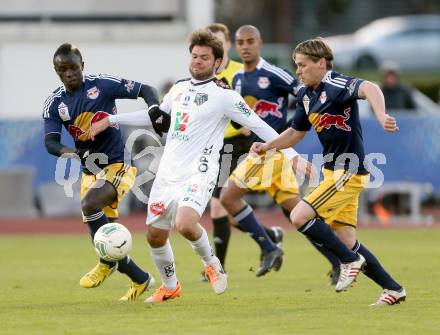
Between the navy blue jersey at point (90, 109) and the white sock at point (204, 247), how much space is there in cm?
126

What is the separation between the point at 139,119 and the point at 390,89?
12.4 metres

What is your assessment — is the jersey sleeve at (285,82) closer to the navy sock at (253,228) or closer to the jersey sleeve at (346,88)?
the navy sock at (253,228)

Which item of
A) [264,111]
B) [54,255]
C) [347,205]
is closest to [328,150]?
[347,205]

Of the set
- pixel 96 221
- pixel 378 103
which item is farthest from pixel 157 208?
pixel 378 103

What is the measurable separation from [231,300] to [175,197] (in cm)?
114

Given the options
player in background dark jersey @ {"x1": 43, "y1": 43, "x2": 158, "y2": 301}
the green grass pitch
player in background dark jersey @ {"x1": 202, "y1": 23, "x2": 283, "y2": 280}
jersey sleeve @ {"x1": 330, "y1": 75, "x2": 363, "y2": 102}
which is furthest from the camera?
player in background dark jersey @ {"x1": 202, "y1": 23, "x2": 283, "y2": 280}

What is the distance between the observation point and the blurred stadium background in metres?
21.0

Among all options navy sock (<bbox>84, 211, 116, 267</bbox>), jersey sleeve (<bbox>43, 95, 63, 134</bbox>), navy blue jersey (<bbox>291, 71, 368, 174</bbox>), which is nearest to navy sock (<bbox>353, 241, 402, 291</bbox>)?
navy blue jersey (<bbox>291, 71, 368, 174</bbox>)

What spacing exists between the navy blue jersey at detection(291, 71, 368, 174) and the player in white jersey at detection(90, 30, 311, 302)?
403 mm

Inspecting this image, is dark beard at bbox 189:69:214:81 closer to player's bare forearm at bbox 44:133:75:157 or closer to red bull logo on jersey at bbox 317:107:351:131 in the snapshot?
red bull logo on jersey at bbox 317:107:351:131

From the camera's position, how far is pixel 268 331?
8438 mm

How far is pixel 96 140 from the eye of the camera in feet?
35.5

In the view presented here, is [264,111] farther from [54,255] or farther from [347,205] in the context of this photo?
[54,255]

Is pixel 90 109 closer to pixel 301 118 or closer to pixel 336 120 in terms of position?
pixel 301 118
